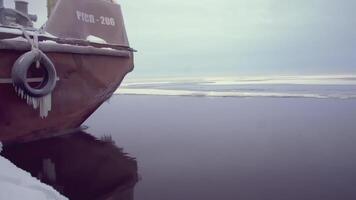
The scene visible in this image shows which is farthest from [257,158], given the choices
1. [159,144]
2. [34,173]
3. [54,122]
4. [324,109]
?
[324,109]

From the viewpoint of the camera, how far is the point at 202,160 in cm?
533

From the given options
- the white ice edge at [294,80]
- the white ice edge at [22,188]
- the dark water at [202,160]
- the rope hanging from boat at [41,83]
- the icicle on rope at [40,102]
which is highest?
the rope hanging from boat at [41,83]

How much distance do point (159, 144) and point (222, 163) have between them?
1.77 meters

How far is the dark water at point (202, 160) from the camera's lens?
13.2ft

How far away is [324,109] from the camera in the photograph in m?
11.1

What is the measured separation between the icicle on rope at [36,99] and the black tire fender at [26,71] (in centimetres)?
8

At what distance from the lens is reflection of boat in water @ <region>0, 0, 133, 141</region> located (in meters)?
5.21

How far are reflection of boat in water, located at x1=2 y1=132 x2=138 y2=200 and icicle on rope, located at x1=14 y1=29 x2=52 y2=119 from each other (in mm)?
803

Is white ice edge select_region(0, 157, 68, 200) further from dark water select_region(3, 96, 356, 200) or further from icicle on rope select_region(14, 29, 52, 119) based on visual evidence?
icicle on rope select_region(14, 29, 52, 119)

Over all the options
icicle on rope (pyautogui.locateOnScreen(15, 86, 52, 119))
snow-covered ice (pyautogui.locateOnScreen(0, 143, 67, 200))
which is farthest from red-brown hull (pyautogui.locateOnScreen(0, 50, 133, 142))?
snow-covered ice (pyautogui.locateOnScreen(0, 143, 67, 200))

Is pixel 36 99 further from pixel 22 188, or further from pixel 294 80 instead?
pixel 294 80

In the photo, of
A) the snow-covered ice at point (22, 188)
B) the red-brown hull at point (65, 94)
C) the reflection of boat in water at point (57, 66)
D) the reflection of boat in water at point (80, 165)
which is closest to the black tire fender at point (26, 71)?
the reflection of boat in water at point (57, 66)

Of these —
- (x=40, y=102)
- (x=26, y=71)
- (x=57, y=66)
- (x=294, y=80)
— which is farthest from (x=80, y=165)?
(x=294, y=80)

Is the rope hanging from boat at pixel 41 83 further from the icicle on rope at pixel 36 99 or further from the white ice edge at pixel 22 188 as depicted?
the white ice edge at pixel 22 188
